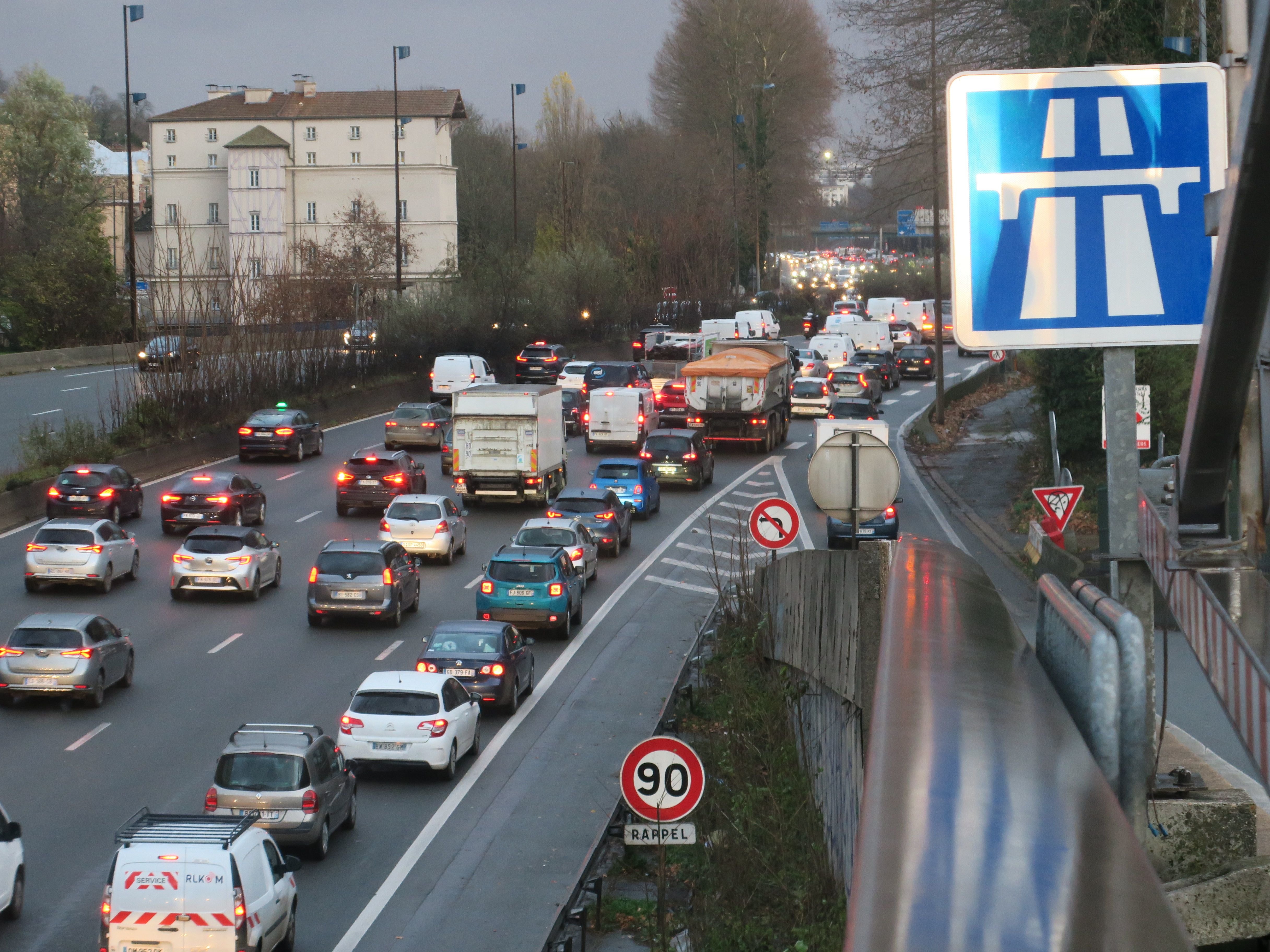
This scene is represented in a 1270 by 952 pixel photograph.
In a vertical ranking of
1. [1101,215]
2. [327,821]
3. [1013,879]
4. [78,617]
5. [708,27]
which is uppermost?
[708,27]

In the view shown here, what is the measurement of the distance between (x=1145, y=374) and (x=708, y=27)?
80.7 metres

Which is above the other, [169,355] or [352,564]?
[169,355]

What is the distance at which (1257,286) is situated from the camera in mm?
3498

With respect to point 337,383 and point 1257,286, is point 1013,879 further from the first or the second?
point 337,383

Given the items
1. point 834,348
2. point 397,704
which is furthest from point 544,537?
point 834,348

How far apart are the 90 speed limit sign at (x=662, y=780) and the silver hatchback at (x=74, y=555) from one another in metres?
20.7

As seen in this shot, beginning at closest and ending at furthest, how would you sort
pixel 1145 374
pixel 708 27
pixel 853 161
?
pixel 1145 374 → pixel 853 161 → pixel 708 27

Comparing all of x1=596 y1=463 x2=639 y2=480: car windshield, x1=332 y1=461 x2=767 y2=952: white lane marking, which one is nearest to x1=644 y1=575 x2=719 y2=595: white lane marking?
x1=332 y1=461 x2=767 y2=952: white lane marking

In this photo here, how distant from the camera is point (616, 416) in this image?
5181cm

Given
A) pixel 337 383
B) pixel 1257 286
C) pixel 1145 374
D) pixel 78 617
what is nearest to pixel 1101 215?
pixel 1257 286

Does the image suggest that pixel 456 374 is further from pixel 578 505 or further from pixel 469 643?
pixel 469 643

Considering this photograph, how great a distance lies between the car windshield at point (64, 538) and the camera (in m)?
31.2

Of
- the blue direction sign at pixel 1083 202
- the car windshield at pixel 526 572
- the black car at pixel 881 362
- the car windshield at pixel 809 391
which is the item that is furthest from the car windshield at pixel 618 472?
the black car at pixel 881 362

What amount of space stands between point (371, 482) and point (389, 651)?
39.7ft
